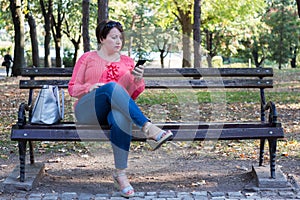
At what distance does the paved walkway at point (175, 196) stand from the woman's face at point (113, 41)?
137 centimetres

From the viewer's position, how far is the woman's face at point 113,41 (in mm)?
5051

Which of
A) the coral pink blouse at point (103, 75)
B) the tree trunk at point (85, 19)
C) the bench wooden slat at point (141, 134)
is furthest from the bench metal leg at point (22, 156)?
the tree trunk at point (85, 19)

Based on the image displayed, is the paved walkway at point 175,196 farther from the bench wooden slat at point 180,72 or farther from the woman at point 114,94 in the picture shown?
the bench wooden slat at point 180,72

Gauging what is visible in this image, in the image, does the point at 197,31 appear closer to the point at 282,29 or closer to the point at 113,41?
the point at 113,41

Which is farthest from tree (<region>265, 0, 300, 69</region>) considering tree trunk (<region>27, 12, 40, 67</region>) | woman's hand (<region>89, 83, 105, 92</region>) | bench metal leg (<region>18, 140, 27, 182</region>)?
bench metal leg (<region>18, 140, 27, 182</region>)

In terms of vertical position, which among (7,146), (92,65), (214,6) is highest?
(214,6)

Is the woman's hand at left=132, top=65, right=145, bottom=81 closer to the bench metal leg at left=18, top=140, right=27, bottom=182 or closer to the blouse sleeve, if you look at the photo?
the blouse sleeve

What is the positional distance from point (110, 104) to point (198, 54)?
12.5 m

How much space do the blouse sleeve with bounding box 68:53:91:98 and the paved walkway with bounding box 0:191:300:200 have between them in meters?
0.92

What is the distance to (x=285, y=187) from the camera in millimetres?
4828

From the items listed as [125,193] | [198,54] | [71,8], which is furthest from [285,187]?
[71,8]

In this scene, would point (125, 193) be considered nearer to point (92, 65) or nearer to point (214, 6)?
point (92, 65)

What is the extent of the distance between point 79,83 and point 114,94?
493mm

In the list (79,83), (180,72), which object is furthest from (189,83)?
(79,83)
